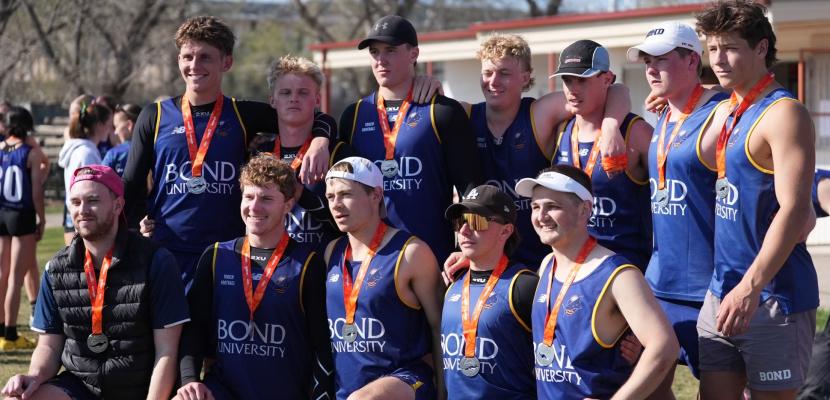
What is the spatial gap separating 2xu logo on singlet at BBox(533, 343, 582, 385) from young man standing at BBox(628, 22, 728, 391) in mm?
473

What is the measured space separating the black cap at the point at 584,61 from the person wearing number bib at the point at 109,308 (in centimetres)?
236

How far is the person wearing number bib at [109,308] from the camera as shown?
18.2 feet

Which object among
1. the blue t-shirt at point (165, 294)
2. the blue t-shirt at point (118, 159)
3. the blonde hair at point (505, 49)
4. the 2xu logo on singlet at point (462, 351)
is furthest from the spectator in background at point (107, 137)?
the 2xu logo on singlet at point (462, 351)

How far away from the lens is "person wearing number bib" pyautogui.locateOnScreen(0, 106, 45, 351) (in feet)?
Result: 32.9

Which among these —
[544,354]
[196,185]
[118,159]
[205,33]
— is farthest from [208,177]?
[118,159]

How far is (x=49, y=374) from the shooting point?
5.66 m

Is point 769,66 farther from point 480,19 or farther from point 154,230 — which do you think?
point 480,19

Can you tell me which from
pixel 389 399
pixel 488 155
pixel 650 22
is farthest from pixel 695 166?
pixel 650 22

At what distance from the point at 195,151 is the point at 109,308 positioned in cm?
101

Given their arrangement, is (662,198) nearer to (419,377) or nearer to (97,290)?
(419,377)

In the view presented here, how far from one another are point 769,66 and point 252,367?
3037 millimetres

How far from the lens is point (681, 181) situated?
16.3 feet

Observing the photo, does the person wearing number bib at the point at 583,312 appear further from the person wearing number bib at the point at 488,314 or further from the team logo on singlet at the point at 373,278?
the team logo on singlet at the point at 373,278

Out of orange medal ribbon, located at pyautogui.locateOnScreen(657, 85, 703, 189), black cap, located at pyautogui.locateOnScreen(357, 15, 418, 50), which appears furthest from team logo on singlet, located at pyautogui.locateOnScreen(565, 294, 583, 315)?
black cap, located at pyautogui.locateOnScreen(357, 15, 418, 50)
